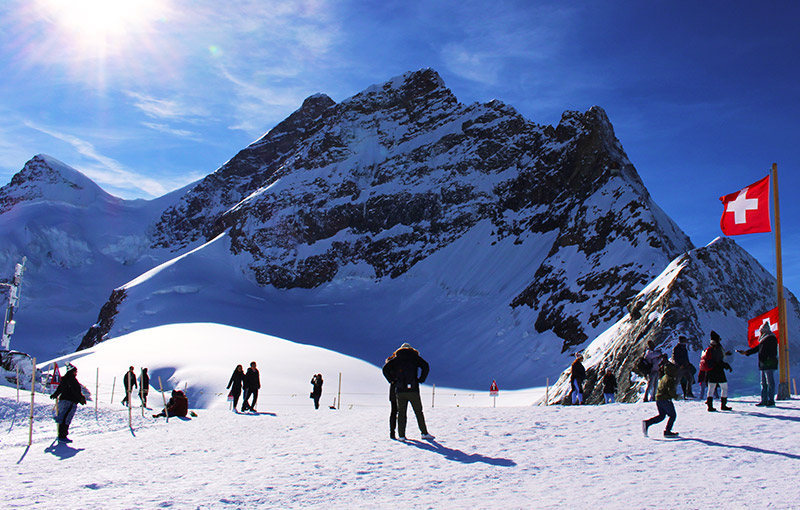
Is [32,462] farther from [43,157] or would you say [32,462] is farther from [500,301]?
[43,157]

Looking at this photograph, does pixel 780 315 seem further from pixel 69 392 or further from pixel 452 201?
pixel 452 201

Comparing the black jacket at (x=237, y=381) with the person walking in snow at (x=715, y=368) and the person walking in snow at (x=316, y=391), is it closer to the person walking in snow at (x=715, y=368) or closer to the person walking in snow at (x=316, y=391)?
the person walking in snow at (x=316, y=391)

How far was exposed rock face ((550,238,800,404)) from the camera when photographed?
22.9 meters

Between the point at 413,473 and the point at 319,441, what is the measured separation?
3.36m

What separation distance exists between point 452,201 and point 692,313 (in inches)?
2431

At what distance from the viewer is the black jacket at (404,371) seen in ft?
35.9

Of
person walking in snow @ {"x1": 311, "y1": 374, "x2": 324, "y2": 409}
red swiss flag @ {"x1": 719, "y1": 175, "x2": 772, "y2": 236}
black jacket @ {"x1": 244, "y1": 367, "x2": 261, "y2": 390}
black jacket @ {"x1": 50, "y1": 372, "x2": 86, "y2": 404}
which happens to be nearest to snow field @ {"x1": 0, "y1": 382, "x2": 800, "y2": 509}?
black jacket @ {"x1": 50, "y1": 372, "x2": 86, "y2": 404}

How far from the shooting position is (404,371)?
10992 millimetres

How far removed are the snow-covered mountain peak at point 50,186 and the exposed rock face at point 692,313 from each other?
129 m

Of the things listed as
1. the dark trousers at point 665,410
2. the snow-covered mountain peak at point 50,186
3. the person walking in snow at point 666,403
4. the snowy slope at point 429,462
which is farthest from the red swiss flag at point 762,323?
the snow-covered mountain peak at point 50,186

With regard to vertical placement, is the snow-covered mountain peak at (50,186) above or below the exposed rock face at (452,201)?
above

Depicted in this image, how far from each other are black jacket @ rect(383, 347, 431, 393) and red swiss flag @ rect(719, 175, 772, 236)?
901 cm

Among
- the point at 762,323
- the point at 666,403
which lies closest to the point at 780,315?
the point at 762,323

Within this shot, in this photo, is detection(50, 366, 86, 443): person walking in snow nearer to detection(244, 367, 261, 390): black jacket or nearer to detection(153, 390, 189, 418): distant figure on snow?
detection(153, 390, 189, 418): distant figure on snow
